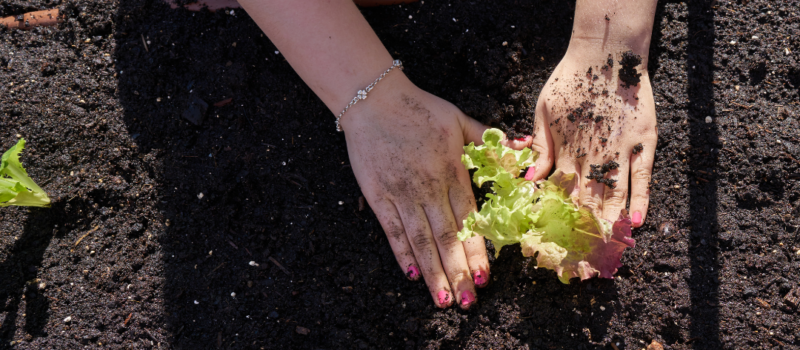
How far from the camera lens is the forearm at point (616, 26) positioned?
1798mm

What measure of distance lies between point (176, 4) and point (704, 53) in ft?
8.02

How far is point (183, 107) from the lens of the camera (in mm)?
1995

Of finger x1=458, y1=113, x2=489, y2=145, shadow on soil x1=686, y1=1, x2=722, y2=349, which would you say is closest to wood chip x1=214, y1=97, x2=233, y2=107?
finger x1=458, y1=113, x2=489, y2=145

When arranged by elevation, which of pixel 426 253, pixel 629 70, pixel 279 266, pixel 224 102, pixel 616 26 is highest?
pixel 616 26

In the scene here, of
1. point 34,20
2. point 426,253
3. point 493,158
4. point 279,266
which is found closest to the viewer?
point 493,158

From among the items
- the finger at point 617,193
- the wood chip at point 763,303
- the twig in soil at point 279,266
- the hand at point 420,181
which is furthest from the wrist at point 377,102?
the wood chip at point 763,303

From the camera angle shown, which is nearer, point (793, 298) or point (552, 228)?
point (552, 228)

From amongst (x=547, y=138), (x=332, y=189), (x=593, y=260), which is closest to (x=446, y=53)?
(x=547, y=138)

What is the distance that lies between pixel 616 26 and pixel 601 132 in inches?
17.7

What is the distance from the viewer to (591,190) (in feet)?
5.68

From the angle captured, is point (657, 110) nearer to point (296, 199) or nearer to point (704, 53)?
point (704, 53)

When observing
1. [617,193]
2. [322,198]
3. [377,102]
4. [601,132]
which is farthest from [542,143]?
[322,198]

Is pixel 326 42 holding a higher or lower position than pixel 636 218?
higher

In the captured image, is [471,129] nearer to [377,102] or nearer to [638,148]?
[377,102]
